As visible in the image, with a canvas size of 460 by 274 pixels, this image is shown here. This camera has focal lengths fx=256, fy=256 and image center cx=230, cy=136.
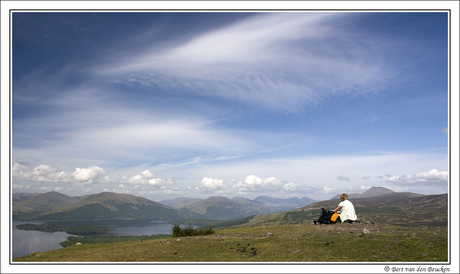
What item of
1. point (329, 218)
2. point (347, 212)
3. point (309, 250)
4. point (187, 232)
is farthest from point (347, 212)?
point (187, 232)

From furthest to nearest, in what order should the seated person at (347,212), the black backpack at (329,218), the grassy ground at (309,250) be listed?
the black backpack at (329,218) < the seated person at (347,212) < the grassy ground at (309,250)

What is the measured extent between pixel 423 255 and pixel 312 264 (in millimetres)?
5703

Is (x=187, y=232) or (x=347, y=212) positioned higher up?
(x=347, y=212)

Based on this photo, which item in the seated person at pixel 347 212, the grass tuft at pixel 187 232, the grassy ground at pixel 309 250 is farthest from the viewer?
the grass tuft at pixel 187 232

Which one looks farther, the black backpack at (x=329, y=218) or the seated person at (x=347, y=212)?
the black backpack at (x=329, y=218)

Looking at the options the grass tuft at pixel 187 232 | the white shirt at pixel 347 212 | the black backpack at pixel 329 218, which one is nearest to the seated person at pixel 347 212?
the white shirt at pixel 347 212

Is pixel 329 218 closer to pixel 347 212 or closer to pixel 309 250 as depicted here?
pixel 347 212


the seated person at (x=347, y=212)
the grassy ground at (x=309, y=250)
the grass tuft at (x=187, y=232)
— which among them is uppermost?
the seated person at (x=347, y=212)

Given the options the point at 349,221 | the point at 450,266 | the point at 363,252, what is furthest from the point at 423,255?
the point at 349,221

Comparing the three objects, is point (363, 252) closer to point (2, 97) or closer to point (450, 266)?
Answer: point (450, 266)

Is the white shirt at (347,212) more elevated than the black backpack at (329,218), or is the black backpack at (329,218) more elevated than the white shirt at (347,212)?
the white shirt at (347,212)

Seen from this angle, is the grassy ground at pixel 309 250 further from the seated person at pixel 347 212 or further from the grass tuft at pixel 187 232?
the grass tuft at pixel 187 232

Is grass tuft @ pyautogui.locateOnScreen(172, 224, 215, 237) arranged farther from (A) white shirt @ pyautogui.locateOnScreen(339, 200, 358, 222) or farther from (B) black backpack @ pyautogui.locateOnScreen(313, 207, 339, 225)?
(A) white shirt @ pyautogui.locateOnScreen(339, 200, 358, 222)

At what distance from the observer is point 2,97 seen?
17.9 m
